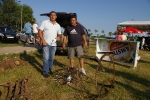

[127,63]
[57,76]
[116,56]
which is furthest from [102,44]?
[57,76]

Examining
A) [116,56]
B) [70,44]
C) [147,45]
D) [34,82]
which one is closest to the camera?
[34,82]

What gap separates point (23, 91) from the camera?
383cm

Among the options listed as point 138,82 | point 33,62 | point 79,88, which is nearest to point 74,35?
point 79,88

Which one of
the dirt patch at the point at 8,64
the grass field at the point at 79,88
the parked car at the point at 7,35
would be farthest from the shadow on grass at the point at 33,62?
the parked car at the point at 7,35

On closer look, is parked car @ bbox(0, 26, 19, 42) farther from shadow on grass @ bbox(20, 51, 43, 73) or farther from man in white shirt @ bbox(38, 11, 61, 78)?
man in white shirt @ bbox(38, 11, 61, 78)

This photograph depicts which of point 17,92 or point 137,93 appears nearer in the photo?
point 17,92

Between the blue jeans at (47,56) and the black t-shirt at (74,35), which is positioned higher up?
the black t-shirt at (74,35)

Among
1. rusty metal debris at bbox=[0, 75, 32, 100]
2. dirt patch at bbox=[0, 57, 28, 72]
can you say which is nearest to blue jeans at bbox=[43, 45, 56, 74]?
rusty metal debris at bbox=[0, 75, 32, 100]

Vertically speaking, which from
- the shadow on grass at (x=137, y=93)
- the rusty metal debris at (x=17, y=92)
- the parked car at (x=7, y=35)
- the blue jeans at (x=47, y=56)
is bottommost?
the shadow on grass at (x=137, y=93)

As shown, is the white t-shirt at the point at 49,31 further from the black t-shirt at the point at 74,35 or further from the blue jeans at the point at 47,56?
the black t-shirt at the point at 74,35

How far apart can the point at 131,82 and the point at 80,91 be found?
1698mm

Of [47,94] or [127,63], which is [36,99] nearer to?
[47,94]

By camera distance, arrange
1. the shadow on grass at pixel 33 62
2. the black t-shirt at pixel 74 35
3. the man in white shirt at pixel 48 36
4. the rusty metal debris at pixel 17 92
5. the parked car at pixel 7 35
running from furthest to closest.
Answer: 1. the parked car at pixel 7 35
2. the shadow on grass at pixel 33 62
3. the black t-shirt at pixel 74 35
4. the man in white shirt at pixel 48 36
5. the rusty metal debris at pixel 17 92

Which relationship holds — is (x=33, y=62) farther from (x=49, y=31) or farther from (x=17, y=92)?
(x=17, y=92)
